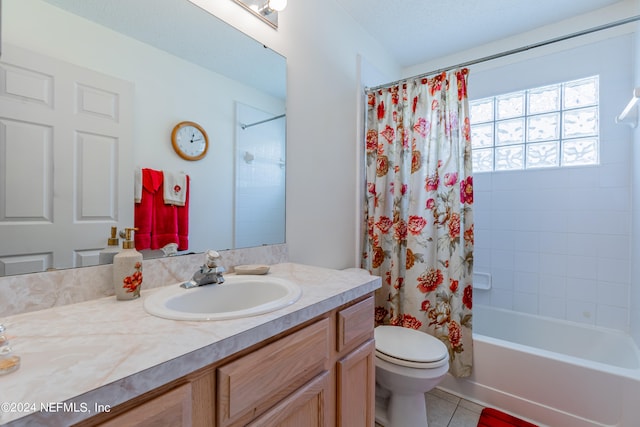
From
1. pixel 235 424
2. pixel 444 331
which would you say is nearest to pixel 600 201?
pixel 444 331

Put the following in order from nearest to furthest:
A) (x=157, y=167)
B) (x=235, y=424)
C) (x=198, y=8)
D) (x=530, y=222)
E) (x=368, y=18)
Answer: (x=235, y=424) → (x=157, y=167) → (x=198, y=8) → (x=368, y=18) → (x=530, y=222)

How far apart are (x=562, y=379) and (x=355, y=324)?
1281 millimetres

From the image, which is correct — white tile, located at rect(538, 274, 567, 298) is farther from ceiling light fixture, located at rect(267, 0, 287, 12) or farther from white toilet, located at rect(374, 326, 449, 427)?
ceiling light fixture, located at rect(267, 0, 287, 12)

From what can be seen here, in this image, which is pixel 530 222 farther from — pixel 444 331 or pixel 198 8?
pixel 198 8

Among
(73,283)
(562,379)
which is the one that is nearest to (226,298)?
(73,283)

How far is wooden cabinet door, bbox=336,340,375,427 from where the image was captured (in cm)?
96

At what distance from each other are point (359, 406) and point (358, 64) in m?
2.03

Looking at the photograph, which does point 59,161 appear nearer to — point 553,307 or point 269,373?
point 269,373

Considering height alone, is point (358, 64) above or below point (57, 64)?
above

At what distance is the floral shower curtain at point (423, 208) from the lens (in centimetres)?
174

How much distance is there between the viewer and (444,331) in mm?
1773

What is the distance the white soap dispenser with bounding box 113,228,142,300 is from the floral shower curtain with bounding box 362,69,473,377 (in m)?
1.49

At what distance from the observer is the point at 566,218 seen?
82.3 inches

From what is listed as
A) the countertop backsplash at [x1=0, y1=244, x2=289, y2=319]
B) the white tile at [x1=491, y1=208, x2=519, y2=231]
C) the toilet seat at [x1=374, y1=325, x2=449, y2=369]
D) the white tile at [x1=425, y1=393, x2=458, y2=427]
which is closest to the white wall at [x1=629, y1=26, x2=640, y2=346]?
the white tile at [x1=491, y1=208, x2=519, y2=231]
